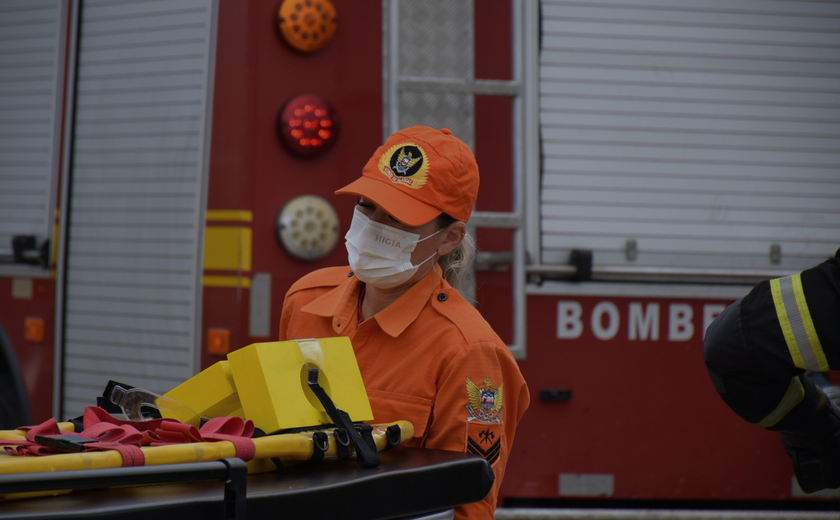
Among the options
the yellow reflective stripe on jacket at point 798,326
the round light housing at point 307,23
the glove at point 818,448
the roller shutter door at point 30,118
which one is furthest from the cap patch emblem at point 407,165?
the roller shutter door at point 30,118

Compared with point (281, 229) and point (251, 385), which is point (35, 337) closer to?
point (281, 229)

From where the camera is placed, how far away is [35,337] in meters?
3.57

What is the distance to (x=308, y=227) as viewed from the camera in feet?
9.67

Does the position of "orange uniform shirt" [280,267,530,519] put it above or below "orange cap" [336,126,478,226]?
below

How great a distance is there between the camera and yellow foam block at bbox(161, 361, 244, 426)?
1574 millimetres

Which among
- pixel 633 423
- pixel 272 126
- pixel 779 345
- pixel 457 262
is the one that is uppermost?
pixel 272 126

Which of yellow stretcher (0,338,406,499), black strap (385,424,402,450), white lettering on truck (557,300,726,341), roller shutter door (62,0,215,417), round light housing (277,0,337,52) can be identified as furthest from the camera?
white lettering on truck (557,300,726,341)

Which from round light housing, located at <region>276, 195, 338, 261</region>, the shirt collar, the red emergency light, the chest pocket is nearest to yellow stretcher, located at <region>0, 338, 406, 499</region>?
the chest pocket

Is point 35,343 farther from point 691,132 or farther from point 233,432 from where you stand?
point 691,132

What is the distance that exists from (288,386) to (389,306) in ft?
1.47

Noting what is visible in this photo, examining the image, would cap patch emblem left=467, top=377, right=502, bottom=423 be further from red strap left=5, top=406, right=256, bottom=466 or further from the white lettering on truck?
the white lettering on truck

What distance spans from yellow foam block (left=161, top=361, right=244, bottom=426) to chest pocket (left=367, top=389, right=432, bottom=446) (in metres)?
0.32

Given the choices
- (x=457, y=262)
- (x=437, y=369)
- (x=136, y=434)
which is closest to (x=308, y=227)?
(x=457, y=262)

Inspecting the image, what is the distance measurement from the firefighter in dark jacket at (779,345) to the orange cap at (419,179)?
0.64 meters
